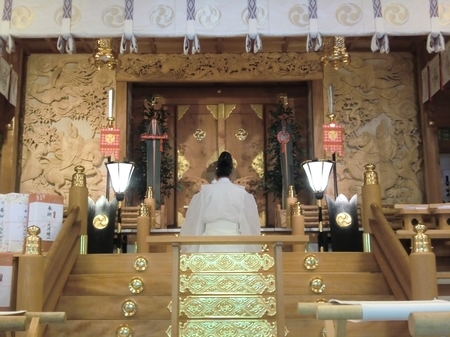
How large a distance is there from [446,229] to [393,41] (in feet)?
14.7

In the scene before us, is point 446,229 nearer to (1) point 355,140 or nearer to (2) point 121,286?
(2) point 121,286

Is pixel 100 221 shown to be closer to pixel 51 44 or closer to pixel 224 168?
pixel 224 168

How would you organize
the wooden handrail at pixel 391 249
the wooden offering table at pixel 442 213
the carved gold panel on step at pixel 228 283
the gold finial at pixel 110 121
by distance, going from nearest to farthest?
the carved gold panel on step at pixel 228 283 → the wooden handrail at pixel 391 249 → the wooden offering table at pixel 442 213 → the gold finial at pixel 110 121

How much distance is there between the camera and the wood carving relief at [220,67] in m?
8.65

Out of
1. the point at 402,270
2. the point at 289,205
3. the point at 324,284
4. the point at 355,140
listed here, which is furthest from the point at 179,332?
the point at 355,140

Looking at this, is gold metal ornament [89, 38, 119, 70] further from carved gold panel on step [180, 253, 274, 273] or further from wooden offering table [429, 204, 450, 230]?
wooden offering table [429, 204, 450, 230]

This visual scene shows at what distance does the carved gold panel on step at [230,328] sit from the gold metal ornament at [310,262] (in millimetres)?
801

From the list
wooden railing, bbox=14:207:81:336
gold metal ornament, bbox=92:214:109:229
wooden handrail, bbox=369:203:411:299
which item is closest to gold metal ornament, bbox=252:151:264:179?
gold metal ornament, bbox=92:214:109:229

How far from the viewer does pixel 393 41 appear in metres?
8.58

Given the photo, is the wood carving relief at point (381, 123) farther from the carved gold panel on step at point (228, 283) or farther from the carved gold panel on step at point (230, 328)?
the carved gold panel on step at point (230, 328)

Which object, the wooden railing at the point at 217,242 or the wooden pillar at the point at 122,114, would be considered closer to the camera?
the wooden railing at the point at 217,242

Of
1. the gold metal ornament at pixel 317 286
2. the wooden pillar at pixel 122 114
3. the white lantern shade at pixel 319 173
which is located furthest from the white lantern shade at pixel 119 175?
the wooden pillar at pixel 122 114

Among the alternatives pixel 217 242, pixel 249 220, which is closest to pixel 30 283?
pixel 217 242

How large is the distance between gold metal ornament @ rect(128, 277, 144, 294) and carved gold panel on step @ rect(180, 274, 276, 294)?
19.6 inches
